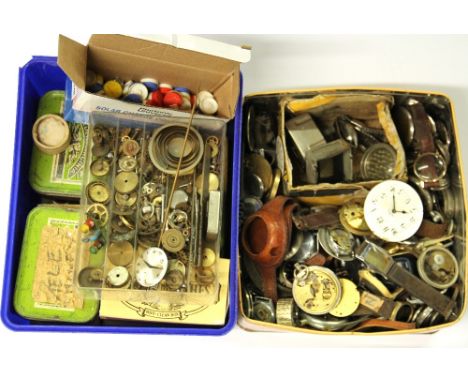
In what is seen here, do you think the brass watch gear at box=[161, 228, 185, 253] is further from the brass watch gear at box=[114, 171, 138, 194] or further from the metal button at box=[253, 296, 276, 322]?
the metal button at box=[253, 296, 276, 322]

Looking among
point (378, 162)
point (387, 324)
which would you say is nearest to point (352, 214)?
point (378, 162)

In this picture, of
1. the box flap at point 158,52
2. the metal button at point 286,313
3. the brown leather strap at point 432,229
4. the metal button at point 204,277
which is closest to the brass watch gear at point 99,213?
the metal button at point 204,277

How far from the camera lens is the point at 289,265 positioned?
122cm

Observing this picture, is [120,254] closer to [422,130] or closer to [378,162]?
[378,162]

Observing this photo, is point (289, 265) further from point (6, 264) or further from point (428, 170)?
point (6, 264)

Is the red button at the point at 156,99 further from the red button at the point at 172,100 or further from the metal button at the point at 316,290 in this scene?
the metal button at the point at 316,290

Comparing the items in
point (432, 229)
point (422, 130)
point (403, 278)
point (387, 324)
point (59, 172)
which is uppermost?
point (422, 130)

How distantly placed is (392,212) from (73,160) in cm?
75

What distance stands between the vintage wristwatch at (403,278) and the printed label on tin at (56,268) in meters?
0.66

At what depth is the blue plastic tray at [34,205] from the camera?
1059 mm

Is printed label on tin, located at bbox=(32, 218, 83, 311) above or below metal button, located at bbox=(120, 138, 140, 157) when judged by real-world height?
below

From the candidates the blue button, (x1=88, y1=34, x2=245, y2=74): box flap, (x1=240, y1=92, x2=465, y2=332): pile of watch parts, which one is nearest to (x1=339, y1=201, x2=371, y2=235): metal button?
(x1=240, y1=92, x2=465, y2=332): pile of watch parts

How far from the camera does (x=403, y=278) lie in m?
1.17

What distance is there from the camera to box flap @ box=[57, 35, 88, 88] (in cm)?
99
